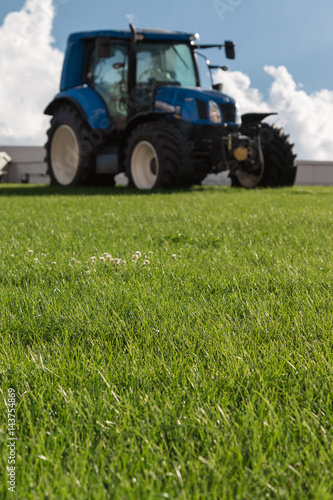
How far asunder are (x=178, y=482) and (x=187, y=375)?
1.55 feet

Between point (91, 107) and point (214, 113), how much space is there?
2.42 metres

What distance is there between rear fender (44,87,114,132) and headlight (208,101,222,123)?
2.03 meters

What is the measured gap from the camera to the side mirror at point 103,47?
9012 millimetres

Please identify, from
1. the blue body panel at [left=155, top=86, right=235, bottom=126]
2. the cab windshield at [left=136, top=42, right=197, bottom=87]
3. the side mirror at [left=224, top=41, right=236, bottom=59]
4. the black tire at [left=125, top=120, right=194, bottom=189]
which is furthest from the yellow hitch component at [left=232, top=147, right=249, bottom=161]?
the side mirror at [left=224, top=41, right=236, bottom=59]

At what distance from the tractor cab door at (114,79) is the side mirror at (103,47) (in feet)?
→ 1.74

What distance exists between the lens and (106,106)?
9.96 m

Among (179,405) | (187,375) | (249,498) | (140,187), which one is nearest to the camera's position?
(249,498)

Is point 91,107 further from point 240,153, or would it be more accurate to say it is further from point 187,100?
point 240,153

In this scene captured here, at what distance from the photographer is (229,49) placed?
32.1ft

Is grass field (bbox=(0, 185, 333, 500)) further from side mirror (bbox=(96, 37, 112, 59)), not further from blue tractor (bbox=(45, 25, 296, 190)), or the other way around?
side mirror (bbox=(96, 37, 112, 59))

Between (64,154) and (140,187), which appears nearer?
(140,187)

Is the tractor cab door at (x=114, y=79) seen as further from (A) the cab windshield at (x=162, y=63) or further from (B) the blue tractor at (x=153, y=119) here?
(A) the cab windshield at (x=162, y=63)

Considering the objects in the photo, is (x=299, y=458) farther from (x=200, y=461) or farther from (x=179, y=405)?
(x=179, y=405)

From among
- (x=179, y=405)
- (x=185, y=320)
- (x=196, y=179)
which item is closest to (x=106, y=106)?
(x=196, y=179)
